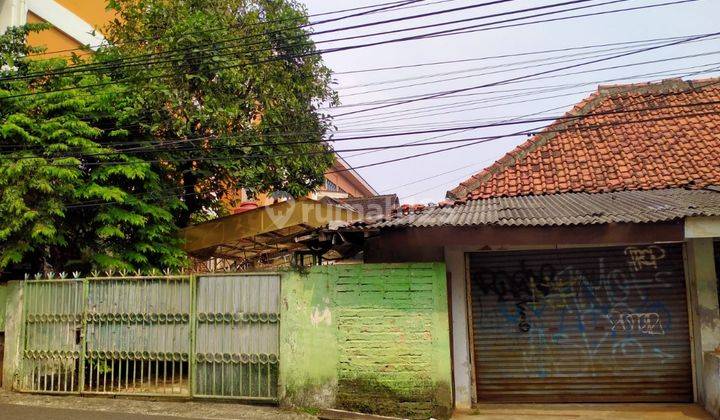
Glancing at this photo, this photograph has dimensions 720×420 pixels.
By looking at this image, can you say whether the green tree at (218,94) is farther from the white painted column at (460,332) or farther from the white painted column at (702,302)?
the white painted column at (702,302)

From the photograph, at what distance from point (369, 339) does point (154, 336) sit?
302cm

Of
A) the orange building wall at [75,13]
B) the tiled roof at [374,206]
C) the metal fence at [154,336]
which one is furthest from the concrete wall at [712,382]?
the orange building wall at [75,13]

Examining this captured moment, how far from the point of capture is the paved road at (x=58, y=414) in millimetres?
6188

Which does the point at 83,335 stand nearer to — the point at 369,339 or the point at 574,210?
the point at 369,339

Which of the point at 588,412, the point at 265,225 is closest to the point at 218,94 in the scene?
the point at 265,225

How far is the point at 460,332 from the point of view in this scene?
6.88 metres

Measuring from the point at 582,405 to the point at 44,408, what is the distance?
22.9ft

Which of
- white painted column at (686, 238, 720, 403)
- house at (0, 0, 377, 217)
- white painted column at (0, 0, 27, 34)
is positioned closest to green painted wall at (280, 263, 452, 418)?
white painted column at (686, 238, 720, 403)

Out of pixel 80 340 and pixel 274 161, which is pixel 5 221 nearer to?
pixel 80 340

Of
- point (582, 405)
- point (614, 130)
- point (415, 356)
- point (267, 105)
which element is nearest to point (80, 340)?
point (415, 356)

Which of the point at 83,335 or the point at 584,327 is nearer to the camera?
the point at 584,327

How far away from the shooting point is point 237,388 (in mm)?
6719

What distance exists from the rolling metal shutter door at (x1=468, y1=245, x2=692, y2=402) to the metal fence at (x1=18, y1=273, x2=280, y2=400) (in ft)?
9.66

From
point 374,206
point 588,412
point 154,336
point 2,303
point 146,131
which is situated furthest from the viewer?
point 374,206
